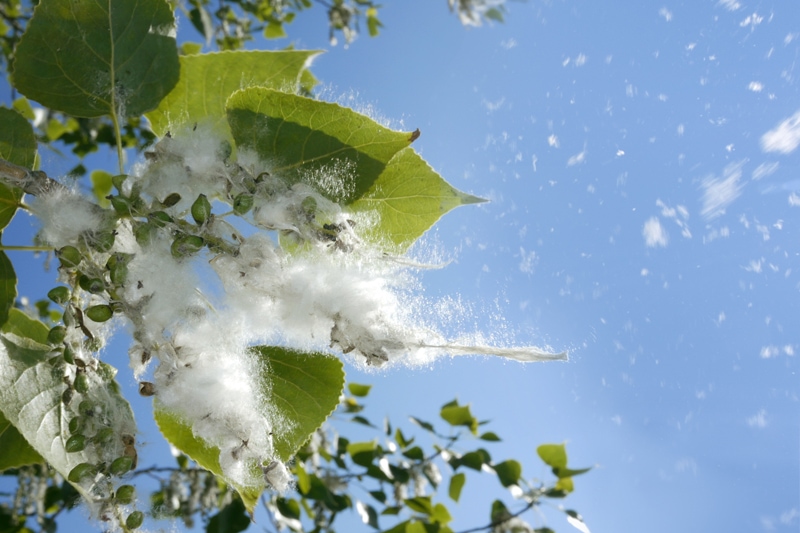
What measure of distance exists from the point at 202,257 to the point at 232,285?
42 mm

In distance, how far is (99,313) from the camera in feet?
2.03

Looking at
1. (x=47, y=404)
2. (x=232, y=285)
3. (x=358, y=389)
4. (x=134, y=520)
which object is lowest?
(x=134, y=520)

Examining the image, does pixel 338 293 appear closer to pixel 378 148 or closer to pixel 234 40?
pixel 378 148

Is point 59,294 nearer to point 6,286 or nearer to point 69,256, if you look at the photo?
point 69,256

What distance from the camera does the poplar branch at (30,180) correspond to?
63cm

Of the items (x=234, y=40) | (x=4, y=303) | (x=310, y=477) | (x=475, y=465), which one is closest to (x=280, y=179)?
(x=4, y=303)

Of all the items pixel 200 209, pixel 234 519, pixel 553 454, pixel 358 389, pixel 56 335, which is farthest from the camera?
pixel 358 389

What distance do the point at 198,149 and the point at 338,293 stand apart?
0.79 feet

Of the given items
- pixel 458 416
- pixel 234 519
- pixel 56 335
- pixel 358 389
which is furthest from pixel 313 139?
pixel 358 389

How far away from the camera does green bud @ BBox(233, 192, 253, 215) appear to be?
61 cm

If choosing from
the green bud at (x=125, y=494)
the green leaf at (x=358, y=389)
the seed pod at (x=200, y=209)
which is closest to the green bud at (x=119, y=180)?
the seed pod at (x=200, y=209)

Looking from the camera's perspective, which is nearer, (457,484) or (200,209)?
(200,209)

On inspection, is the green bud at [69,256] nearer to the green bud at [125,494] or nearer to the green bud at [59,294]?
the green bud at [59,294]

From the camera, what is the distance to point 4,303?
2.72ft
